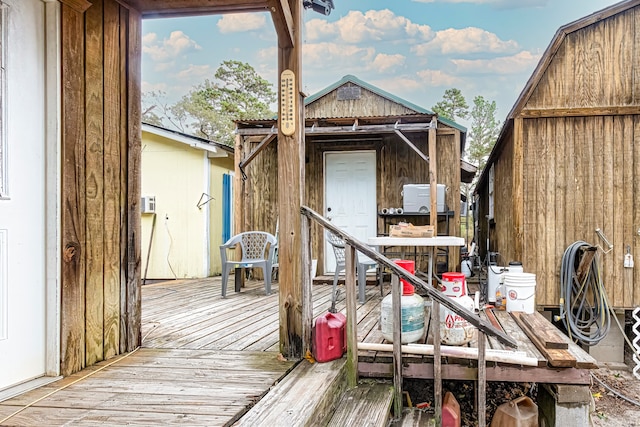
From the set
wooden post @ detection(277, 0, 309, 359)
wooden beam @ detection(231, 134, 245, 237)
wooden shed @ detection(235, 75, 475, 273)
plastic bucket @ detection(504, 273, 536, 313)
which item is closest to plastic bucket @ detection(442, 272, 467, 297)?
wooden post @ detection(277, 0, 309, 359)

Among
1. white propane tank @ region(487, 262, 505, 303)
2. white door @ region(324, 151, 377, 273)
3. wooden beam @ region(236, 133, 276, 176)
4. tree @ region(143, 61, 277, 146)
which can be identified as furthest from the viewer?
tree @ region(143, 61, 277, 146)

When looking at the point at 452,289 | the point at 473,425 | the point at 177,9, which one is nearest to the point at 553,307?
the point at 473,425

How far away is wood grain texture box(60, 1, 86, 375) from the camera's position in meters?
2.30

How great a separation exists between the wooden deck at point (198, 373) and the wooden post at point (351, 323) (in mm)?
137

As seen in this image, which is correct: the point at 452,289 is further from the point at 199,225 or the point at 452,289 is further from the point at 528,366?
the point at 199,225

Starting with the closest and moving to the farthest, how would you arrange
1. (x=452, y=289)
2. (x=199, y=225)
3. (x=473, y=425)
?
(x=452, y=289) → (x=473, y=425) → (x=199, y=225)

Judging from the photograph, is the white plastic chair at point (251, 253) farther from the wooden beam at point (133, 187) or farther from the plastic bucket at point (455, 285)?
the plastic bucket at point (455, 285)

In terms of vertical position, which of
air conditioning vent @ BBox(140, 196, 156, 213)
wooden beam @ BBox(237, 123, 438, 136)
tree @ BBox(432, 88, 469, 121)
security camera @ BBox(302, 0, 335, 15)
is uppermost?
tree @ BBox(432, 88, 469, 121)

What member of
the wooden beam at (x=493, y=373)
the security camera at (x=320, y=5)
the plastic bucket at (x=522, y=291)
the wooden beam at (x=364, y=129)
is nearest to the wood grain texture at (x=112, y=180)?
the wooden beam at (x=493, y=373)

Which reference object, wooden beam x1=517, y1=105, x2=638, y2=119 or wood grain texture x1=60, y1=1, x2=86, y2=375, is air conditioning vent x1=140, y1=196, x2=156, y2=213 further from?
wooden beam x1=517, y1=105, x2=638, y2=119

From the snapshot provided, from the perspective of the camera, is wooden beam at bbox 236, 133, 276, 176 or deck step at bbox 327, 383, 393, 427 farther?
wooden beam at bbox 236, 133, 276, 176

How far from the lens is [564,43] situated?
15.7 feet

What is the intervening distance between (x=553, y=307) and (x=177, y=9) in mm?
4805

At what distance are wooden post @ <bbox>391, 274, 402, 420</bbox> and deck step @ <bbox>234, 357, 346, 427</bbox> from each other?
295 mm
